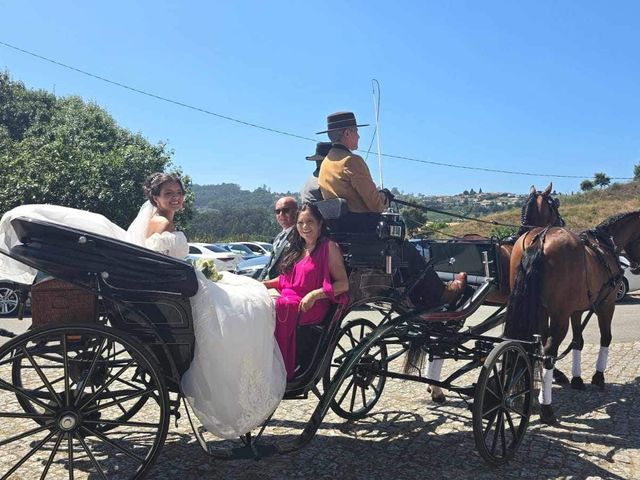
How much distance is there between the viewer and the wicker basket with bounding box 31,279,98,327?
306 centimetres

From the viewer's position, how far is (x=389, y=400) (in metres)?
5.30

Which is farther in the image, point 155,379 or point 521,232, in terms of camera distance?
point 521,232

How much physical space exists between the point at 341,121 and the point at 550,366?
261 cm

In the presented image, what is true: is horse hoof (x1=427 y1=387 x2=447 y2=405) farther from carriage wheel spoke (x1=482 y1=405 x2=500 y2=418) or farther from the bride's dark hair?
the bride's dark hair

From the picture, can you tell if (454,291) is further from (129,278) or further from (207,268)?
(129,278)

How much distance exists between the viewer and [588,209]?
40625 mm

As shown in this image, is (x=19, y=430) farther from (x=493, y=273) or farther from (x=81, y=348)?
(x=493, y=273)

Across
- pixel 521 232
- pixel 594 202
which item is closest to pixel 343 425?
pixel 521 232

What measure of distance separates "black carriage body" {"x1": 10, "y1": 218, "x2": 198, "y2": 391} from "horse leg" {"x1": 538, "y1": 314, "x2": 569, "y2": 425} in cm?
288

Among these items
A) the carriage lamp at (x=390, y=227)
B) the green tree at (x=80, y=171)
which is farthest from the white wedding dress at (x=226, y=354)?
the green tree at (x=80, y=171)

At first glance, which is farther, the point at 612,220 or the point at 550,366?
the point at 612,220

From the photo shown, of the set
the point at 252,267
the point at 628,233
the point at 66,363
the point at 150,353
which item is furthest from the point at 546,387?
the point at 252,267

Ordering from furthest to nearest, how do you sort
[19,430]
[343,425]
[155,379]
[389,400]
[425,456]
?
[389,400], [343,425], [19,430], [425,456], [155,379]

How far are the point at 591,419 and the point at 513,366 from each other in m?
1.30
